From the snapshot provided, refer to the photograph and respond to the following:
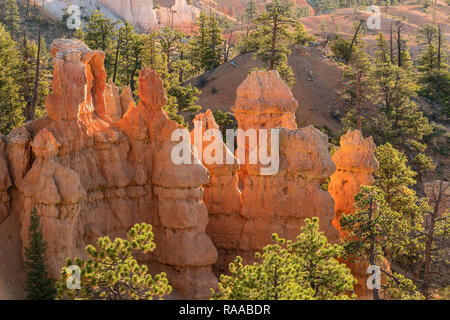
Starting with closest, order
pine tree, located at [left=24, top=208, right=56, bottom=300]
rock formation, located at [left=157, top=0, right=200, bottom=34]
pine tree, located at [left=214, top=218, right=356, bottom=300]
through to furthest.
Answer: pine tree, located at [left=214, top=218, right=356, bottom=300], pine tree, located at [left=24, top=208, right=56, bottom=300], rock formation, located at [left=157, top=0, right=200, bottom=34]

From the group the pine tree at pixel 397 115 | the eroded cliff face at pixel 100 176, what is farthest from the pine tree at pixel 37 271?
the pine tree at pixel 397 115

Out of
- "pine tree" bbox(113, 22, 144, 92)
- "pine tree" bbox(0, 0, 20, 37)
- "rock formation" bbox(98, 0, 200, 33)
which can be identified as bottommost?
"pine tree" bbox(113, 22, 144, 92)

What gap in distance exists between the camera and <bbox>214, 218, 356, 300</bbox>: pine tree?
14.9m

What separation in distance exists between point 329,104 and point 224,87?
10.4m

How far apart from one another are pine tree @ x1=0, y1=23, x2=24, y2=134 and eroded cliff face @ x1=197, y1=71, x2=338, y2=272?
1752 cm

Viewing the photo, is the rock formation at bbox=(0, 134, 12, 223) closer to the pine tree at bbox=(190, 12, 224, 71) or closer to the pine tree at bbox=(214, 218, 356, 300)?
the pine tree at bbox=(214, 218, 356, 300)

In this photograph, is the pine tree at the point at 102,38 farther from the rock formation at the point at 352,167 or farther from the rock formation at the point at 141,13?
the rock formation at the point at 141,13

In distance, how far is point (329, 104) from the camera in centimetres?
5584

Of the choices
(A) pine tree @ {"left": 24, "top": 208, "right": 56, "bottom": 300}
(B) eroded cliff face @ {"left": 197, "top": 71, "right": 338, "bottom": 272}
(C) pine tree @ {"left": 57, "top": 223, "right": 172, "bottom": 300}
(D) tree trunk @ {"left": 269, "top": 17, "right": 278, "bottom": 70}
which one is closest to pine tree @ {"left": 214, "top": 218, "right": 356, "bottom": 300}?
(C) pine tree @ {"left": 57, "top": 223, "right": 172, "bottom": 300}

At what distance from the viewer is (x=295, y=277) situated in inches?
637

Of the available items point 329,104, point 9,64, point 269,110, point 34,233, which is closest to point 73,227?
point 34,233

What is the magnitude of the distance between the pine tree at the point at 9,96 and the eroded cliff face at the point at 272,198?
17.5 meters

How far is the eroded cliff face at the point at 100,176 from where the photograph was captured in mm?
18047
